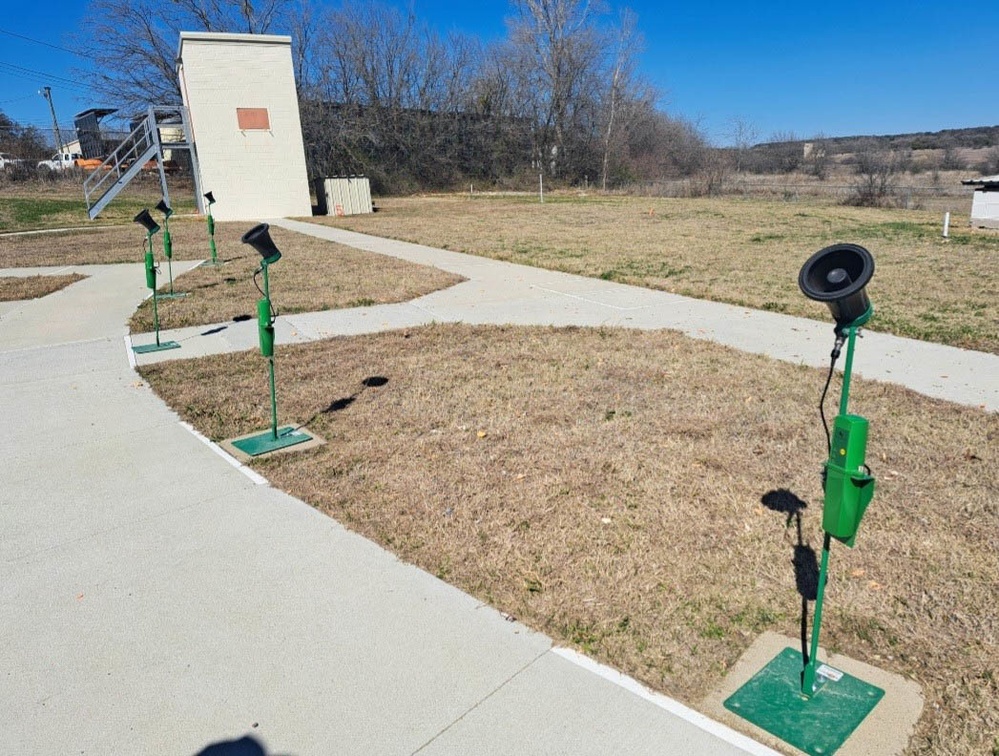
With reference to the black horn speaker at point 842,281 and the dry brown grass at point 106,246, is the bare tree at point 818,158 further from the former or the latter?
the black horn speaker at point 842,281

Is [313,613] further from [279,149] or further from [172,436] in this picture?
[279,149]

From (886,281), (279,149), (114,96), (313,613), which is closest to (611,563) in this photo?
(313,613)

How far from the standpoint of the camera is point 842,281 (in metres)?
2.24

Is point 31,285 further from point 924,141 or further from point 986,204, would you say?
point 924,141

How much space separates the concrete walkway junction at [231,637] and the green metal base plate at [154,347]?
1.98m

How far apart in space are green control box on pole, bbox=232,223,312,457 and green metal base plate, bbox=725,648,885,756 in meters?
3.36

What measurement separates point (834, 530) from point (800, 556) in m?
1.25

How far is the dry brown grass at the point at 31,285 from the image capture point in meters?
10.7

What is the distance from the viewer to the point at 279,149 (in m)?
26.1

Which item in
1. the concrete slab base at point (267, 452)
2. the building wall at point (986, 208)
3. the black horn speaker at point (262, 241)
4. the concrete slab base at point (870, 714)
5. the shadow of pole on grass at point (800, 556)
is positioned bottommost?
the concrete slab base at point (870, 714)

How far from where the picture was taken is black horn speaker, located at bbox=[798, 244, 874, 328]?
212cm

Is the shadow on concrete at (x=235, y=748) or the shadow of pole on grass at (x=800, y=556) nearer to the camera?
the shadow on concrete at (x=235, y=748)

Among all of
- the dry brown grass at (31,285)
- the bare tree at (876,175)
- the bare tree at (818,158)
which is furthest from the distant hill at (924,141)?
the dry brown grass at (31,285)

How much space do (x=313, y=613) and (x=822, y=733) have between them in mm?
2016
